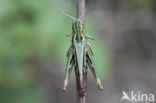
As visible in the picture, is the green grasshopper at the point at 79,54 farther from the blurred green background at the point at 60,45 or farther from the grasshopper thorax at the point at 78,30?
the blurred green background at the point at 60,45

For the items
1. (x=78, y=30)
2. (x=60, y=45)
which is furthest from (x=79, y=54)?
(x=60, y=45)

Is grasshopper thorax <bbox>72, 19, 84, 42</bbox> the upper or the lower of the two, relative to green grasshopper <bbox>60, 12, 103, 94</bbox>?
upper

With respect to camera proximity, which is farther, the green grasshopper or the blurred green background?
the blurred green background

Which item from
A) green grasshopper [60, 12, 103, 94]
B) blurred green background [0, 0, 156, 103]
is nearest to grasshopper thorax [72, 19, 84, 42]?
green grasshopper [60, 12, 103, 94]

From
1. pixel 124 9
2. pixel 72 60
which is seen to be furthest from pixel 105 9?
pixel 72 60

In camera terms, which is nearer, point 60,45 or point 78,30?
point 78,30

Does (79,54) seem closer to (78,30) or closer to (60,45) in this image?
(78,30)

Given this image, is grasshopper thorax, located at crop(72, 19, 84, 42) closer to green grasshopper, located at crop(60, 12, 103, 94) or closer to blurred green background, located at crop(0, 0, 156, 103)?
green grasshopper, located at crop(60, 12, 103, 94)
